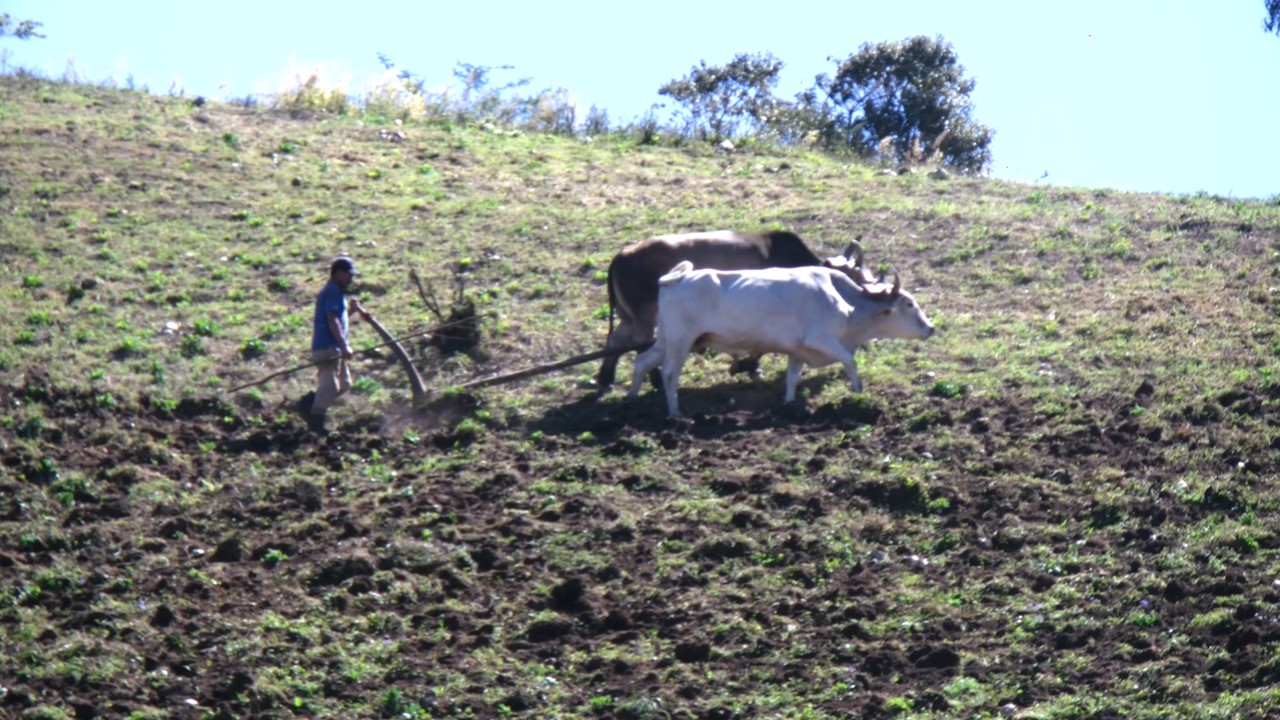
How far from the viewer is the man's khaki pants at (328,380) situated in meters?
15.5

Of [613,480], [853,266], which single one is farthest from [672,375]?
[853,266]

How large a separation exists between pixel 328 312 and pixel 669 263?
10.5 feet

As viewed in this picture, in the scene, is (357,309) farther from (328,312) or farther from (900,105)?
(900,105)

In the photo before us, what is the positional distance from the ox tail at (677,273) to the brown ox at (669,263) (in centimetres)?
48

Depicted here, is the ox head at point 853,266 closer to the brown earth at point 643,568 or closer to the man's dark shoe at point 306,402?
the brown earth at point 643,568

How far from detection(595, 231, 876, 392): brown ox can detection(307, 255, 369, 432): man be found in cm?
232

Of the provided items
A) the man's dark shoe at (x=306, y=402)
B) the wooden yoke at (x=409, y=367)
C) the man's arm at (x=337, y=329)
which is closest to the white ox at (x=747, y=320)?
the wooden yoke at (x=409, y=367)

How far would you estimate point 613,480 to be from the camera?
13711 mm

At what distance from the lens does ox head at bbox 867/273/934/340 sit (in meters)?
16.4

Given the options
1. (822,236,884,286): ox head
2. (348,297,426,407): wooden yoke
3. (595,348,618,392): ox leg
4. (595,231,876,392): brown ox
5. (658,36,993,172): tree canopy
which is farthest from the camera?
(658,36,993,172): tree canopy

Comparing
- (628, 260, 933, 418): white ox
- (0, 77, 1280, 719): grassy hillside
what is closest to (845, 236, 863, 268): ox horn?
(0, 77, 1280, 719): grassy hillside

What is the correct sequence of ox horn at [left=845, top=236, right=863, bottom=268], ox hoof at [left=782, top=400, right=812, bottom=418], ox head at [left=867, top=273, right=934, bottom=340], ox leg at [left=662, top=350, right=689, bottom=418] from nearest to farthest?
ox hoof at [left=782, top=400, right=812, bottom=418]
ox leg at [left=662, top=350, right=689, bottom=418]
ox head at [left=867, top=273, right=934, bottom=340]
ox horn at [left=845, top=236, right=863, bottom=268]

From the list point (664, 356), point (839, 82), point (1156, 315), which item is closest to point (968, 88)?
point (839, 82)

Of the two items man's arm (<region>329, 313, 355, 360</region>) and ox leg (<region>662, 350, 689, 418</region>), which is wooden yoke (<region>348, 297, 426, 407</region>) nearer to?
man's arm (<region>329, 313, 355, 360</region>)
